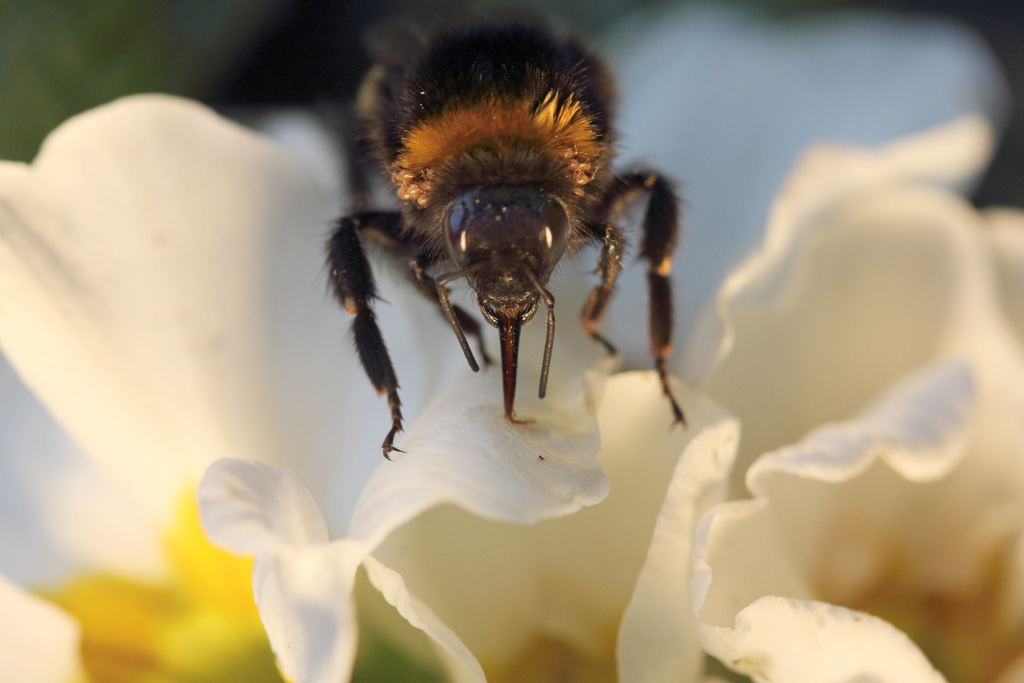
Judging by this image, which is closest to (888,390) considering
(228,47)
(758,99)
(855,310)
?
(855,310)

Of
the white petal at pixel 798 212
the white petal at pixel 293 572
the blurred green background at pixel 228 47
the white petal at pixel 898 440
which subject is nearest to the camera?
the white petal at pixel 293 572

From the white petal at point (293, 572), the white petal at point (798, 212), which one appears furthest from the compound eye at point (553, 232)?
the white petal at point (293, 572)

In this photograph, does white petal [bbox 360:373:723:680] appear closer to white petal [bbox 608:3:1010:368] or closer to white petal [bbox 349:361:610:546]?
white petal [bbox 349:361:610:546]

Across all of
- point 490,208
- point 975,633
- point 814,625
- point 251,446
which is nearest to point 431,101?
point 490,208

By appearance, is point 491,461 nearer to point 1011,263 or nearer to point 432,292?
point 432,292

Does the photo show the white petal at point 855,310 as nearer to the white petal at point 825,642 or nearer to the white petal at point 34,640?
the white petal at point 825,642

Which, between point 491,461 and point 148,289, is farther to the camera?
point 148,289

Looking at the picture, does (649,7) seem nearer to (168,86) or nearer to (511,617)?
(168,86)
